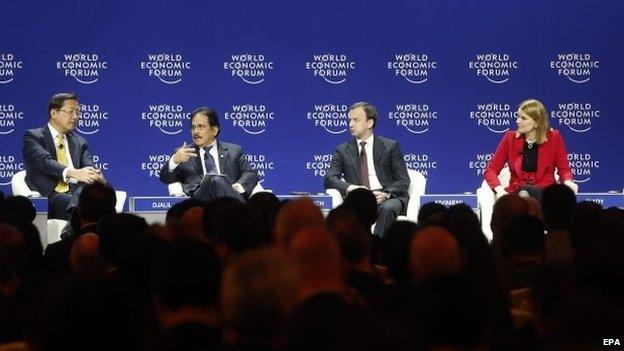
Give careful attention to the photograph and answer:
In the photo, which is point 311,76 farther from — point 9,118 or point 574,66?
point 9,118

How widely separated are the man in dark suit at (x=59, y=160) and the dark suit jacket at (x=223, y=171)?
0.74m

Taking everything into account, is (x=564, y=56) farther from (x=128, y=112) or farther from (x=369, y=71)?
(x=128, y=112)

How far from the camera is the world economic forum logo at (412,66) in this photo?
11031mm

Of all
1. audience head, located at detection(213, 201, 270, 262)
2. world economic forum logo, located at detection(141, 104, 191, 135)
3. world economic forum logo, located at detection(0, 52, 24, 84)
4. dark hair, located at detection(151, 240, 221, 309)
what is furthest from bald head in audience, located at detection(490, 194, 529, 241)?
world economic forum logo, located at detection(0, 52, 24, 84)

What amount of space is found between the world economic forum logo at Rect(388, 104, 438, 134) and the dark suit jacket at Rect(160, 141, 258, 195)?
7.32 ft

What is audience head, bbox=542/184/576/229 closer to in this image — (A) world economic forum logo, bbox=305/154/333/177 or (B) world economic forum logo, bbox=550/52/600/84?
(A) world economic forum logo, bbox=305/154/333/177

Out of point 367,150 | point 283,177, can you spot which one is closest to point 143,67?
point 283,177

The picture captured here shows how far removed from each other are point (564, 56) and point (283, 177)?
333 cm

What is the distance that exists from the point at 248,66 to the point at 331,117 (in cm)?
104

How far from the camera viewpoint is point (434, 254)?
3141mm

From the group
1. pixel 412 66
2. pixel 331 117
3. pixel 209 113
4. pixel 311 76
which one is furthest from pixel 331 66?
pixel 209 113

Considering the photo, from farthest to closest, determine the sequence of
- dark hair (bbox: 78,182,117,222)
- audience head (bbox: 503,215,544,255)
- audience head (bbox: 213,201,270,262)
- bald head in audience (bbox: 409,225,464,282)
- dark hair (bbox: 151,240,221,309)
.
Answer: dark hair (bbox: 78,182,117,222)
audience head (bbox: 503,215,544,255)
audience head (bbox: 213,201,270,262)
bald head in audience (bbox: 409,225,464,282)
dark hair (bbox: 151,240,221,309)

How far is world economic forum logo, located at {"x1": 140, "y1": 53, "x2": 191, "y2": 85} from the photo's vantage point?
35.5 ft

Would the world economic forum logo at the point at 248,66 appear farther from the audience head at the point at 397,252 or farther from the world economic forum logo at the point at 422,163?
the audience head at the point at 397,252
